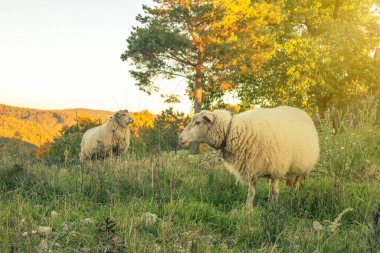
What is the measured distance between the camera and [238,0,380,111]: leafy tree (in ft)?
91.8

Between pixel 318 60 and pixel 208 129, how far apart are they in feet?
76.6

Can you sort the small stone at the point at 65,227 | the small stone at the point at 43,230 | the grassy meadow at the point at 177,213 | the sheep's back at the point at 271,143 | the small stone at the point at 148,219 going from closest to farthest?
the grassy meadow at the point at 177,213, the small stone at the point at 43,230, the small stone at the point at 65,227, the small stone at the point at 148,219, the sheep's back at the point at 271,143

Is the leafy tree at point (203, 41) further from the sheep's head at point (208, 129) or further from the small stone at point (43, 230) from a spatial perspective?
the small stone at point (43, 230)

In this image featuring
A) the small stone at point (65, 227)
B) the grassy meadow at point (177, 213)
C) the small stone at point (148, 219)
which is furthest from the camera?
the small stone at point (148, 219)

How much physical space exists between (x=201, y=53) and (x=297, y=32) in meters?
7.94

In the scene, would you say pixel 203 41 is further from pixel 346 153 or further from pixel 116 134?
pixel 346 153

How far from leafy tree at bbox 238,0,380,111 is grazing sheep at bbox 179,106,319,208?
827 inches

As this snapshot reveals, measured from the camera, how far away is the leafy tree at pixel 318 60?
91.8 ft

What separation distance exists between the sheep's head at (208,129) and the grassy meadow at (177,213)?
636 mm

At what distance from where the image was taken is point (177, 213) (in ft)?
15.9

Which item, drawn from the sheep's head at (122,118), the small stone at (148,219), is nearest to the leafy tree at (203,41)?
the sheep's head at (122,118)

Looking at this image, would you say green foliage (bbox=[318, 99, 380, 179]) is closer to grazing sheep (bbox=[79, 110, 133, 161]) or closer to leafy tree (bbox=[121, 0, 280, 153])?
grazing sheep (bbox=[79, 110, 133, 161])

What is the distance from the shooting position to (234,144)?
7012 millimetres

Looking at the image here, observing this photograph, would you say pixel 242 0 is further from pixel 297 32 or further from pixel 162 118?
pixel 162 118
